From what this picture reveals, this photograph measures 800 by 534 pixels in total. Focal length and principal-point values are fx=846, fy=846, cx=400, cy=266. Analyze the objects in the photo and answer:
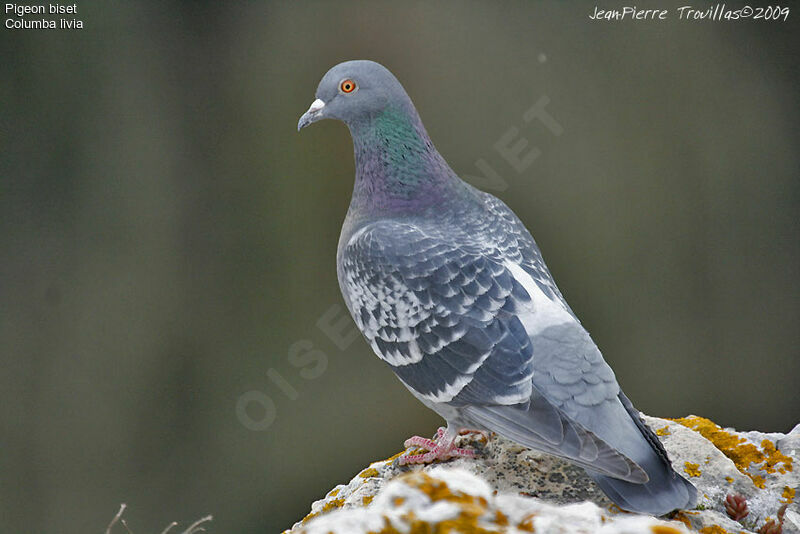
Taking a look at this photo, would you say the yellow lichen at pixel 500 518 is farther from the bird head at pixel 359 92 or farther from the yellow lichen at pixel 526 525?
the bird head at pixel 359 92

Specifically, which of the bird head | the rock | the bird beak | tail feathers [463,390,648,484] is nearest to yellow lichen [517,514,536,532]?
the rock

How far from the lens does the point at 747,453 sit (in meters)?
4.02

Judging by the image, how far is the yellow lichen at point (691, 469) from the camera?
3.73 meters

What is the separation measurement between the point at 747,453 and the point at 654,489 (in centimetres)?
96

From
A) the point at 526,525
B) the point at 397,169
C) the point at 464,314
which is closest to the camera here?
the point at 526,525

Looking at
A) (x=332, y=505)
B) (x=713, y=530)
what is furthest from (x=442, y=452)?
(x=713, y=530)

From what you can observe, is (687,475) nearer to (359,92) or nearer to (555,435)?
(555,435)

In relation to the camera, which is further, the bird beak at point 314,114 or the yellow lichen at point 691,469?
the bird beak at point 314,114

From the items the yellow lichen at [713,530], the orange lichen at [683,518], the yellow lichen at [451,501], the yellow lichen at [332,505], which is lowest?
the yellow lichen at [713,530]

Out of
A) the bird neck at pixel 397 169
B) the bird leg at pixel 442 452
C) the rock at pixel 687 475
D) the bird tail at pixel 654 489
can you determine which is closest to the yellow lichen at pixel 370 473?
the rock at pixel 687 475

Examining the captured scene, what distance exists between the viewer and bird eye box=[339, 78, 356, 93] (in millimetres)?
4426

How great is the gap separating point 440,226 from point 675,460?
1.57 metres

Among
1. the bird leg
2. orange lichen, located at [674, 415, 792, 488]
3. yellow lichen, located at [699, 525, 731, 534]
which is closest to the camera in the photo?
yellow lichen, located at [699, 525, 731, 534]

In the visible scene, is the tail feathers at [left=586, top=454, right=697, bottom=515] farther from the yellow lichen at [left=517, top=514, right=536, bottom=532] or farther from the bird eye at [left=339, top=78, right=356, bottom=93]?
the bird eye at [left=339, top=78, right=356, bottom=93]
